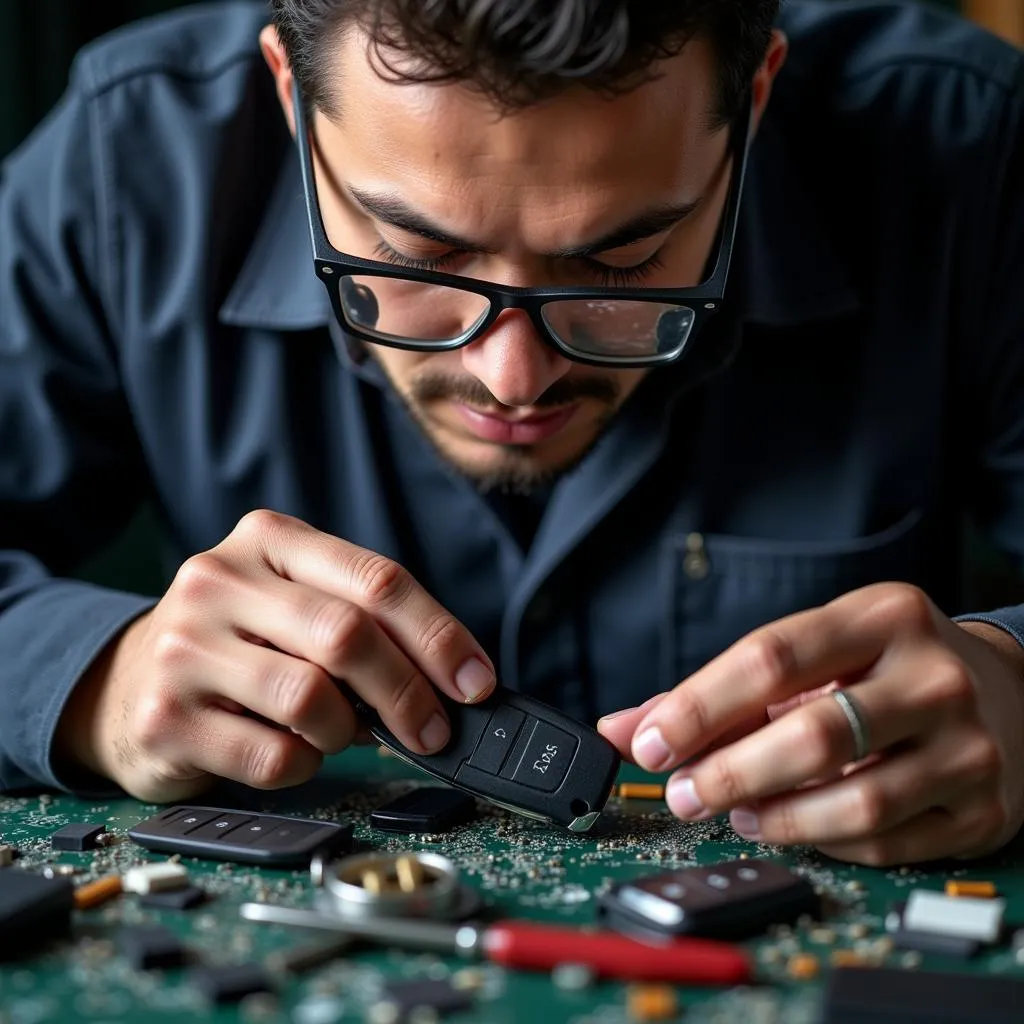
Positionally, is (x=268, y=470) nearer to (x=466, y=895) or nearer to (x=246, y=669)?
(x=246, y=669)

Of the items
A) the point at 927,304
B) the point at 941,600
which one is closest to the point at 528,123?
the point at 927,304

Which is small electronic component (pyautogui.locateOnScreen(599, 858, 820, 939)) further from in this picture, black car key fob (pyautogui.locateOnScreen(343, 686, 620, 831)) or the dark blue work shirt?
the dark blue work shirt

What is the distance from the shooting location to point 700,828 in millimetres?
964

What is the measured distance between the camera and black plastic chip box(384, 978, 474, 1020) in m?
0.65

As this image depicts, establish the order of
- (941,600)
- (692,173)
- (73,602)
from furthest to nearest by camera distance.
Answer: (941,600) → (73,602) → (692,173)


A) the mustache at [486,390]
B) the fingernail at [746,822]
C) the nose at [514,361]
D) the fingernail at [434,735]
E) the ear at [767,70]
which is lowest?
the fingernail at [746,822]

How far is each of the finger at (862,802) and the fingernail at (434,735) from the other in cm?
21

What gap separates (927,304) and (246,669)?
0.91 m

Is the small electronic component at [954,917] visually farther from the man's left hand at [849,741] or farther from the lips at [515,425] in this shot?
the lips at [515,425]

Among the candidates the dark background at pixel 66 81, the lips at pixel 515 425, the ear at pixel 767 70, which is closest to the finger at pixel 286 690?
the lips at pixel 515 425

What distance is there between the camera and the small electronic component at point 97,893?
0.80 m

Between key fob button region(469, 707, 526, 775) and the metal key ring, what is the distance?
0.12m

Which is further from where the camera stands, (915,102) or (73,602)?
(915,102)

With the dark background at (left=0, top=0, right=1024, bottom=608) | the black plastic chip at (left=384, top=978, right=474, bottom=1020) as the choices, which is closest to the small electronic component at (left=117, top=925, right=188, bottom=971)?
the black plastic chip at (left=384, top=978, right=474, bottom=1020)
